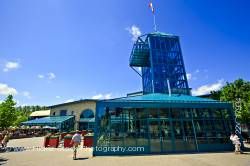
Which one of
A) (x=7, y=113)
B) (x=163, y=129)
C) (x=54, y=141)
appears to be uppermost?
(x=7, y=113)

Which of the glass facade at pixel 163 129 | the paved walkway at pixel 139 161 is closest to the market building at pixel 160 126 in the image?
the glass facade at pixel 163 129

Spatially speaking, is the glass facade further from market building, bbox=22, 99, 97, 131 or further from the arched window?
the arched window

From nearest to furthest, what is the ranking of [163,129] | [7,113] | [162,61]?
1. [163,129]
2. [7,113]
3. [162,61]

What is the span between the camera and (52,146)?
64.5 ft

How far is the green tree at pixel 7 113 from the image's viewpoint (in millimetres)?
23181

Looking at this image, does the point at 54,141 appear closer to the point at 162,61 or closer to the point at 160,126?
the point at 160,126

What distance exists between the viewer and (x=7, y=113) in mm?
24078

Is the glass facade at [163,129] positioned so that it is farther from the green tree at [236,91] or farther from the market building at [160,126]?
the green tree at [236,91]

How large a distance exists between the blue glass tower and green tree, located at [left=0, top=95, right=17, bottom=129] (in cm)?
2353

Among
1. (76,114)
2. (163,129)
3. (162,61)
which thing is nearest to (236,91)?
(162,61)

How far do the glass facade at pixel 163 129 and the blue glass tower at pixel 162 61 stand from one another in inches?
734

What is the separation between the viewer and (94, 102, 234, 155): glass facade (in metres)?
14.6

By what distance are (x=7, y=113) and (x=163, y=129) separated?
67.9 feet

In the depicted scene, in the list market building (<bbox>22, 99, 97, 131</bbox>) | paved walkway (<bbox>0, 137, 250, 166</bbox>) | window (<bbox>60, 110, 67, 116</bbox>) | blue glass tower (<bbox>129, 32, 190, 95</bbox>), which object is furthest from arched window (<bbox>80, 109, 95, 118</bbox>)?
paved walkway (<bbox>0, 137, 250, 166</bbox>)
